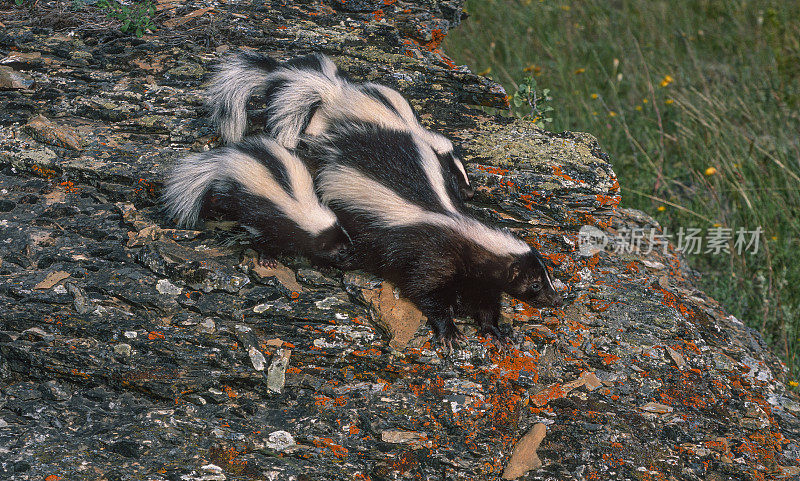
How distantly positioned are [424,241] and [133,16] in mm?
2745

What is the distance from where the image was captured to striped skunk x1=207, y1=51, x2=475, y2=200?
4.02 metres

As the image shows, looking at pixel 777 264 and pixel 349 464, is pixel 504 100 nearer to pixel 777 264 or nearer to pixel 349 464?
pixel 777 264

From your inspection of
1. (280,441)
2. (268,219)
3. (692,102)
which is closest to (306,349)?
(280,441)

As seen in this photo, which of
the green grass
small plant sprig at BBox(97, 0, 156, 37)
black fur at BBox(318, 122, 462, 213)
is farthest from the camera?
the green grass

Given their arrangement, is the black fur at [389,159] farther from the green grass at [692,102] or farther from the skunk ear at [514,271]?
the green grass at [692,102]

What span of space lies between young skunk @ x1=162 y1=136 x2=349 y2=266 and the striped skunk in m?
0.40

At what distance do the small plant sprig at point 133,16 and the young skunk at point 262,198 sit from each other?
1.58 m

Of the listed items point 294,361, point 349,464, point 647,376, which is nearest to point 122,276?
point 294,361

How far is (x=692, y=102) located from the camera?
269 inches

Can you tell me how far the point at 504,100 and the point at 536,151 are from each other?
765mm

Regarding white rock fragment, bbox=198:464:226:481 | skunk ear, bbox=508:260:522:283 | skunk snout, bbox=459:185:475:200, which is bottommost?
white rock fragment, bbox=198:464:226:481

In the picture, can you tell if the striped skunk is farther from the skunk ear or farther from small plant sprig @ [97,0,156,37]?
small plant sprig @ [97,0,156,37]

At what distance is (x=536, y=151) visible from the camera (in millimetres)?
4176

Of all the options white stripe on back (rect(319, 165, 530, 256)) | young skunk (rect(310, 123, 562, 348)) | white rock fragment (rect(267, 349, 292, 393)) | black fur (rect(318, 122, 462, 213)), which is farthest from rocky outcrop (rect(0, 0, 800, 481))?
black fur (rect(318, 122, 462, 213))
